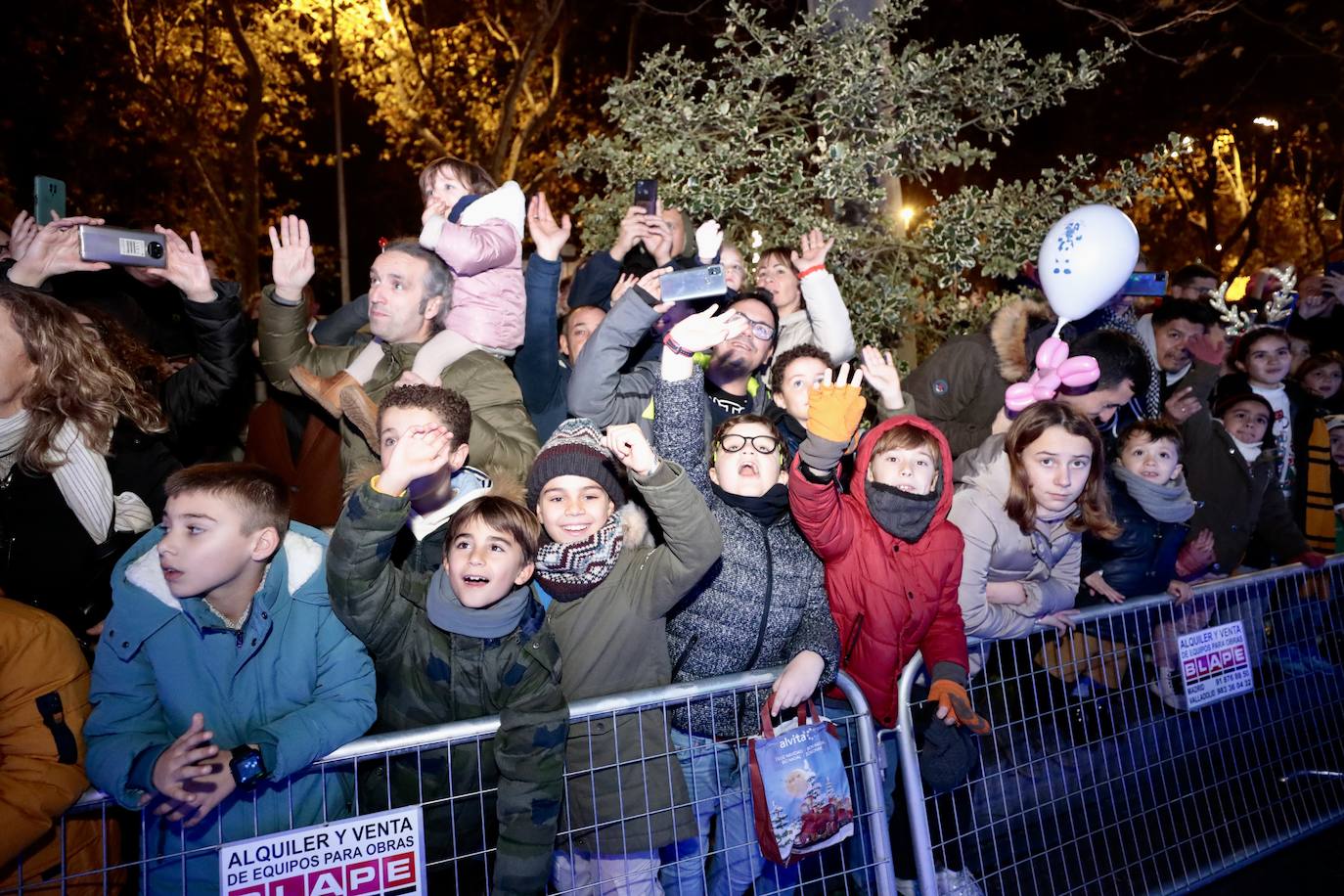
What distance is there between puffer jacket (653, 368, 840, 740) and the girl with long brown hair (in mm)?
844

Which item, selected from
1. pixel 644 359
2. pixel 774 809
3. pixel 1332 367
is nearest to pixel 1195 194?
pixel 1332 367

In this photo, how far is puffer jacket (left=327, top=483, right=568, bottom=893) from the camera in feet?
8.55

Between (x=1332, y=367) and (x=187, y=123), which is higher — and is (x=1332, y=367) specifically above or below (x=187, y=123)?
below

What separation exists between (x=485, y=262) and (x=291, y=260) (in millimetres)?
760

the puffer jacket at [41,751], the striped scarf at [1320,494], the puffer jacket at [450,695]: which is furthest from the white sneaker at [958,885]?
the striped scarf at [1320,494]

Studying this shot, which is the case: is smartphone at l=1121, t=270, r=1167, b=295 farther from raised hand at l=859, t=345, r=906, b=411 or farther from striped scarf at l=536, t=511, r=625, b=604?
striped scarf at l=536, t=511, r=625, b=604

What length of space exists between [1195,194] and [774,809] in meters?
24.8

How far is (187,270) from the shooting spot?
348 centimetres

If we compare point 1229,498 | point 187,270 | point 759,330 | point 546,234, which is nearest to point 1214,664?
point 1229,498

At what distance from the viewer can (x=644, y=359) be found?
4512mm

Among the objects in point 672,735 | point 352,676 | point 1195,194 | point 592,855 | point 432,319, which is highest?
point 1195,194

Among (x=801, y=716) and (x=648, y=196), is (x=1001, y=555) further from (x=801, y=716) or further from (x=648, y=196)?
(x=648, y=196)

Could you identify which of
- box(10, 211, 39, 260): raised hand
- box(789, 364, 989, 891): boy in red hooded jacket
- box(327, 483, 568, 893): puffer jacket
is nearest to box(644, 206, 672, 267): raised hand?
box(789, 364, 989, 891): boy in red hooded jacket

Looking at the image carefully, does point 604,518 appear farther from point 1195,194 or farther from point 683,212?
point 1195,194
